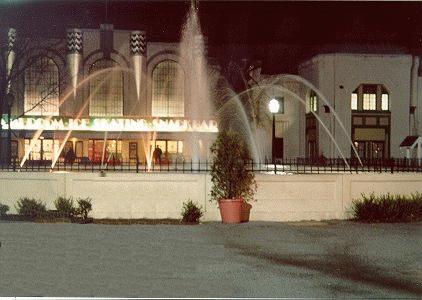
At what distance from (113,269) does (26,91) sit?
5475cm

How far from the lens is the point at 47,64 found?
63.6 metres

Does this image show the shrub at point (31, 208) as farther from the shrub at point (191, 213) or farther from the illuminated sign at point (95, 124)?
the illuminated sign at point (95, 124)

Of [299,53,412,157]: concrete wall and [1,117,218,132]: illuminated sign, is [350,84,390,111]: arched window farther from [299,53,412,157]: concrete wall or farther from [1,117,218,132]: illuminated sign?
[1,117,218,132]: illuminated sign

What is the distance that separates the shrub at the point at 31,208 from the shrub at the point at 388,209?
9.03m

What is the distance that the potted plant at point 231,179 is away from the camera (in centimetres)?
1875

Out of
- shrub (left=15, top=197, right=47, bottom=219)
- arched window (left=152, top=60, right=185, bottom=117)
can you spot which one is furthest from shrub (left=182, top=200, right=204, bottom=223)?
arched window (left=152, top=60, right=185, bottom=117)

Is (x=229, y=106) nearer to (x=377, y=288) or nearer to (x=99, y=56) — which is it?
(x=99, y=56)

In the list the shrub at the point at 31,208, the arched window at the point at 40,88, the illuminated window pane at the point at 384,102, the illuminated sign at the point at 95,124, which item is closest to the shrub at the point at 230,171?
the shrub at the point at 31,208

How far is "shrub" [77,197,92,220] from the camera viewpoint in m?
18.8

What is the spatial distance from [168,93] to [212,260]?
2083 inches

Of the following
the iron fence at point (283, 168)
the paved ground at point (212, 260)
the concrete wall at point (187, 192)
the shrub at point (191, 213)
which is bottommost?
the paved ground at point (212, 260)

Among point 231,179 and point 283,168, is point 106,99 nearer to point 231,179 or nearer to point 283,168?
point 283,168

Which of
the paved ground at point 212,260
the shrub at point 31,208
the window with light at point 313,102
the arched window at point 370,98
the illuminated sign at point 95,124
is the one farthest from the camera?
the window with light at point 313,102

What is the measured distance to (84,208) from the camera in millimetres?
18859
